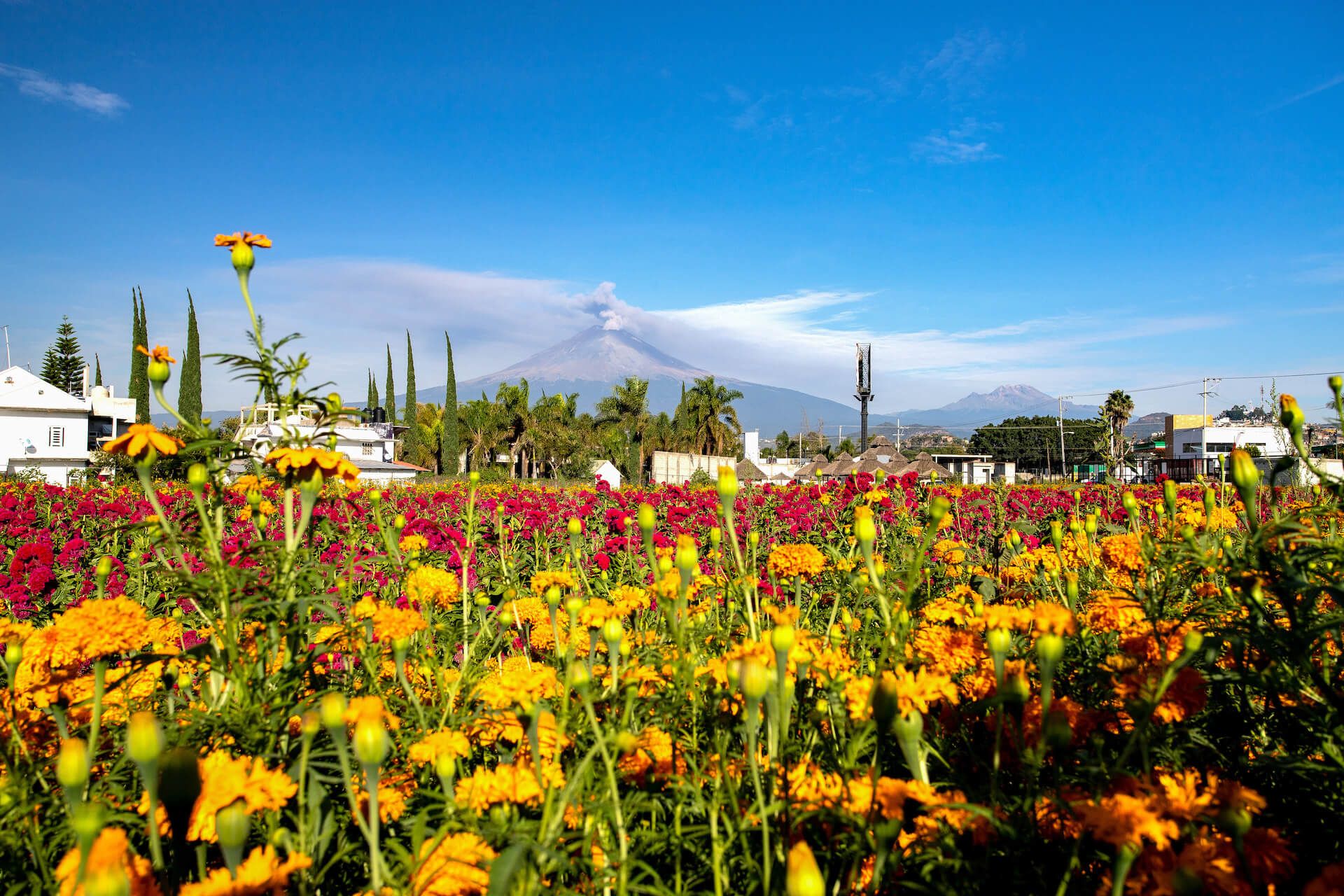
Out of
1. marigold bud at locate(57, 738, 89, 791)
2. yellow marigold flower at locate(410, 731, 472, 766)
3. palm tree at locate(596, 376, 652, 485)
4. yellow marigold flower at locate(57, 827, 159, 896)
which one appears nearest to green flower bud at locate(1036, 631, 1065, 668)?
yellow marigold flower at locate(410, 731, 472, 766)

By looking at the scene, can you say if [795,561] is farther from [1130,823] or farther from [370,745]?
[370,745]

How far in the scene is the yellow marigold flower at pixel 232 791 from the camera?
0.99m

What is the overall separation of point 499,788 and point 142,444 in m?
1.04

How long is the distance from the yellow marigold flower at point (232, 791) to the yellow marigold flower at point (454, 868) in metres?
0.21

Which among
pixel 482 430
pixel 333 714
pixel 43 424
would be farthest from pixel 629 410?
pixel 333 714

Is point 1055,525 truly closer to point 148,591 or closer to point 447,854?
point 447,854

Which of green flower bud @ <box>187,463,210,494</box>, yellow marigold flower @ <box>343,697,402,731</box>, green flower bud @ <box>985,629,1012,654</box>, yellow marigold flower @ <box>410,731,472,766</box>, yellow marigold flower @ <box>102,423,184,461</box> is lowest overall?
yellow marigold flower @ <box>410,731,472,766</box>

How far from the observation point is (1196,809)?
37.4 inches

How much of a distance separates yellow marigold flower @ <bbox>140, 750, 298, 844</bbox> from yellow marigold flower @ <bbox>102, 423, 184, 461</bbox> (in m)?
0.68

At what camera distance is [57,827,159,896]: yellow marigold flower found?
741 mm

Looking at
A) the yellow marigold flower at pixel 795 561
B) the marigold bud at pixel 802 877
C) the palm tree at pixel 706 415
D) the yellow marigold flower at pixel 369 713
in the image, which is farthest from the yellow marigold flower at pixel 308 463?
the palm tree at pixel 706 415

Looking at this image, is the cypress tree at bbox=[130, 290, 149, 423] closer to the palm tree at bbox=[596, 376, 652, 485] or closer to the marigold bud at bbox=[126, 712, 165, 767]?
the palm tree at bbox=[596, 376, 652, 485]

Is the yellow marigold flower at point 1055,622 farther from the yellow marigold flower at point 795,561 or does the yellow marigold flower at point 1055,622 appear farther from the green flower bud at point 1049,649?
the yellow marigold flower at point 795,561

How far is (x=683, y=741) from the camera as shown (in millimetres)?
1416
